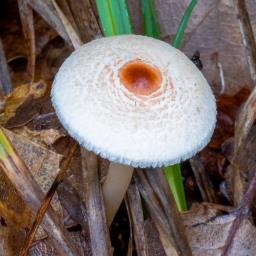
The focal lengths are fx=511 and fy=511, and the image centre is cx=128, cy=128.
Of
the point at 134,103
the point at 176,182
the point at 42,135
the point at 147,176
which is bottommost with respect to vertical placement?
the point at 176,182

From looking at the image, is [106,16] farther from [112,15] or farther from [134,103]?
[134,103]

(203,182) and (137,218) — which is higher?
(137,218)

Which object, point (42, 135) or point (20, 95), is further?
point (20, 95)

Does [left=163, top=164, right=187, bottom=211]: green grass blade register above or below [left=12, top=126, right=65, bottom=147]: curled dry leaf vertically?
below

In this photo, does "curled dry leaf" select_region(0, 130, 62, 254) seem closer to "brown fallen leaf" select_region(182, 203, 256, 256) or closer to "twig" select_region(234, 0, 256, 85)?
"brown fallen leaf" select_region(182, 203, 256, 256)

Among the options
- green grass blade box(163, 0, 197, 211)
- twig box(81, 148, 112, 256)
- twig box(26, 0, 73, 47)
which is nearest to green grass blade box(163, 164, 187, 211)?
green grass blade box(163, 0, 197, 211)


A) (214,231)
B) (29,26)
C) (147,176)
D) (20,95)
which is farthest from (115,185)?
(29,26)

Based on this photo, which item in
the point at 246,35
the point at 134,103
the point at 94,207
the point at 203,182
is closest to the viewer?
the point at 134,103

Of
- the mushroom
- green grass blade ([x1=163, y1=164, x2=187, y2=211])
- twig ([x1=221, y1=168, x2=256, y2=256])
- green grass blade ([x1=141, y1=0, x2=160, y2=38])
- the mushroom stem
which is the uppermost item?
the mushroom
